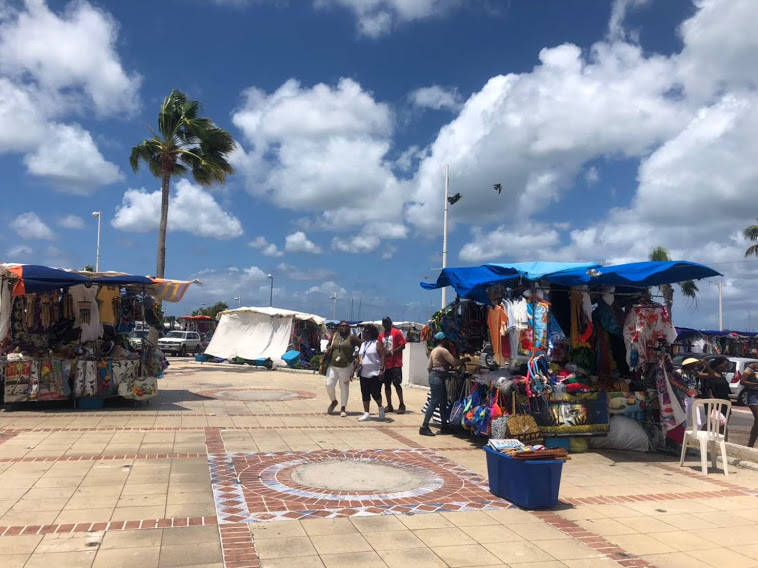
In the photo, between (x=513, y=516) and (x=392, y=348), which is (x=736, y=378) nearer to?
(x=392, y=348)

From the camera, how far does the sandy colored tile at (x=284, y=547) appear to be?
14.8 ft

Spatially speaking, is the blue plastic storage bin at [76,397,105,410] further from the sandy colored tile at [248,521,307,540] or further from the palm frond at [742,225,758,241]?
the palm frond at [742,225,758,241]

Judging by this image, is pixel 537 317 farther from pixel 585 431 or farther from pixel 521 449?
pixel 521 449

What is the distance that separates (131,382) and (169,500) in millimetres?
6756

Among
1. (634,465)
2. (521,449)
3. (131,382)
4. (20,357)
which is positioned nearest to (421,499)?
(521,449)

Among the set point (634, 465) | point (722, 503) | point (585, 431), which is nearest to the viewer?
point (722, 503)

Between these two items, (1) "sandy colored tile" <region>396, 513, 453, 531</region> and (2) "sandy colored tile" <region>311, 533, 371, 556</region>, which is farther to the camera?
(1) "sandy colored tile" <region>396, 513, 453, 531</region>

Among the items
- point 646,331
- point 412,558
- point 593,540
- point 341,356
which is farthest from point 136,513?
point 646,331

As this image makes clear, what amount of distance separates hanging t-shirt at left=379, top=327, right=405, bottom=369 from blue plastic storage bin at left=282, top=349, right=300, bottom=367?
47.5 ft

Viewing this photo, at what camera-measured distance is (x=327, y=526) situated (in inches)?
203

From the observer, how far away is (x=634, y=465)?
26.6 feet

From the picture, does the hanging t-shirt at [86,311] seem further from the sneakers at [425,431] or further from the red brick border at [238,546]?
the red brick border at [238,546]

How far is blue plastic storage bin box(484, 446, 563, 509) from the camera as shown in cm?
572

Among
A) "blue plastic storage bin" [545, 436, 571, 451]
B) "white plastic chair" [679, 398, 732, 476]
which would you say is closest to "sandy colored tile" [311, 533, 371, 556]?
"blue plastic storage bin" [545, 436, 571, 451]
